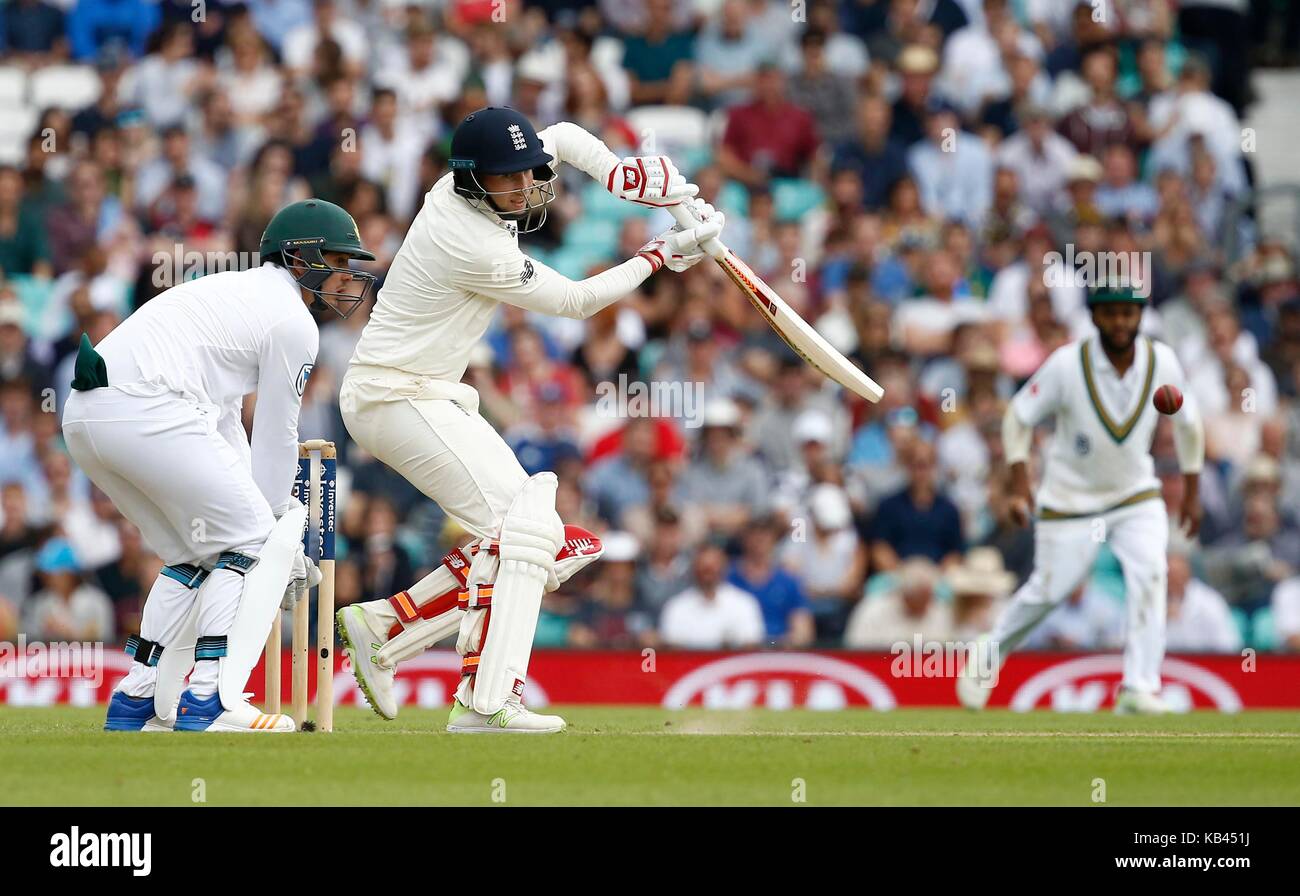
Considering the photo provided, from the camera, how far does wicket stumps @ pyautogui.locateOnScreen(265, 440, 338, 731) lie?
8477mm

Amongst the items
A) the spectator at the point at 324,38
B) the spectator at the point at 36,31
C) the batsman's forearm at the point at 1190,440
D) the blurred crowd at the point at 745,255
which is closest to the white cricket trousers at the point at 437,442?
the batsman's forearm at the point at 1190,440

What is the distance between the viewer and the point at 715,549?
43.9ft

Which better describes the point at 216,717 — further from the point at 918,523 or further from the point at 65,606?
the point at 918,523

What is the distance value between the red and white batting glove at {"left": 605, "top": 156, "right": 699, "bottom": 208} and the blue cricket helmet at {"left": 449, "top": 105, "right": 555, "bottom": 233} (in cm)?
31

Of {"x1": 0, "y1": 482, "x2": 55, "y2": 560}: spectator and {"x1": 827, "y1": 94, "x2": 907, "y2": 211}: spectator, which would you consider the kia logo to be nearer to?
{"x1": 0, "y1": 482, "x2": 55, "y2": 560}: spectator

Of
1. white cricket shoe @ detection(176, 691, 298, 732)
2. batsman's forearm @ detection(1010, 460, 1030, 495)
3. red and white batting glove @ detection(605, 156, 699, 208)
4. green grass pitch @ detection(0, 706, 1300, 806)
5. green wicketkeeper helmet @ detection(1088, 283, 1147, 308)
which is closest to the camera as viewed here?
green grass pitch @ detection(0, 706, 1300, 806)

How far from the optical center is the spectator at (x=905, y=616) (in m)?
13.2

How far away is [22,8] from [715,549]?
8211 millimetres

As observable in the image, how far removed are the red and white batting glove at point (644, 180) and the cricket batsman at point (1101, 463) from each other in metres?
3.46

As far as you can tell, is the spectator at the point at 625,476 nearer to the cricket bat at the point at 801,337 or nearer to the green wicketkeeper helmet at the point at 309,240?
the cricket bat at the point at 801,337

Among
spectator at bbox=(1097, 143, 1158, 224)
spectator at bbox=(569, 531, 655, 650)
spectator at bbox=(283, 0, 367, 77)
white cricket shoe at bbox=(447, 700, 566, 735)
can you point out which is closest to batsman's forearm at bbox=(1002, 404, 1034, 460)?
spectator at bbox=(569, 531, 655, 650)

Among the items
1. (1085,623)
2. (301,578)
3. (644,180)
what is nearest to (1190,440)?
(1085,623)

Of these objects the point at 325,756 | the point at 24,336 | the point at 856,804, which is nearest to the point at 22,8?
the point at 24,336

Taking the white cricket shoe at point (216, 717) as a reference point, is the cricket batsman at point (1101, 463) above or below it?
above
